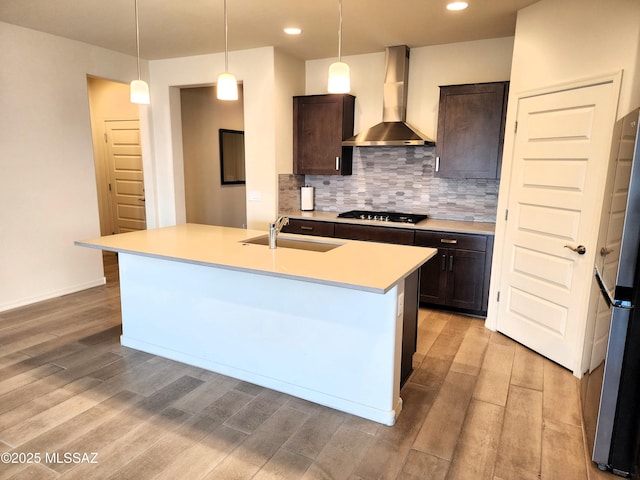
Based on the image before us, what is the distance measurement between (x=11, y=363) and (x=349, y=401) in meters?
2.47

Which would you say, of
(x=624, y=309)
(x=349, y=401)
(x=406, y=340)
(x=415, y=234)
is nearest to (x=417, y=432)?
(x=349, y=401)

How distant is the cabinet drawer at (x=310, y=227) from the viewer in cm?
450

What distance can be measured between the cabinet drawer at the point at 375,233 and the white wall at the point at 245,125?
870mm

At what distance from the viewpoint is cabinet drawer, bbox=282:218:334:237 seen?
177 inches

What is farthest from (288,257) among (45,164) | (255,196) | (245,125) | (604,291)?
(45,164)

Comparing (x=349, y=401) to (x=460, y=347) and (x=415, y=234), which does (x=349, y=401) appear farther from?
(x=415, y=234)

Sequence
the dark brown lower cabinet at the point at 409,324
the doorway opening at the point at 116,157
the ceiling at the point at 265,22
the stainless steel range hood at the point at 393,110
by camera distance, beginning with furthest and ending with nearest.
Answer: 1. the doorway opening at the point at 116,157
2. the stainless steel range hood at the point at 393,110
3. the ceiling at the point at 265,22
4. the dark brown lower cabinet at the point at 409,324

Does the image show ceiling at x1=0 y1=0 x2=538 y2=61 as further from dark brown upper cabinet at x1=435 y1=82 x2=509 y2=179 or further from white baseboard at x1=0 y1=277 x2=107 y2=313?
white baseboard at x1=0 y1=277 x2=107 y2=313

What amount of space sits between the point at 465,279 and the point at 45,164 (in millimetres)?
4384

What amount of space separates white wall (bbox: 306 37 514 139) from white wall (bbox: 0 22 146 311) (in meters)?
2.63

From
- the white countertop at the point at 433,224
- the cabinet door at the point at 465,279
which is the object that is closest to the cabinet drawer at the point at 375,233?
the white countertop at the point at 433,224

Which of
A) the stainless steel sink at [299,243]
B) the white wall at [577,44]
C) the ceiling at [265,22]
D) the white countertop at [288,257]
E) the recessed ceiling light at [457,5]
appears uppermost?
the ceiling at [265,22]

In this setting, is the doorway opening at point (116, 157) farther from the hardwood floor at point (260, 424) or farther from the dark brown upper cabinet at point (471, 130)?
the dark brown upper cabinet at point (471, 130)

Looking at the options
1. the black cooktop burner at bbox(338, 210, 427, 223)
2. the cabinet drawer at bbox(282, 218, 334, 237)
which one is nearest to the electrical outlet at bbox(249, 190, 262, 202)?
the cabinet drawer at bbox(282, 218, 334, 237)
